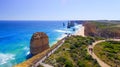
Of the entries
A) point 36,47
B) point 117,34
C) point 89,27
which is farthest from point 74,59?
point 89,27

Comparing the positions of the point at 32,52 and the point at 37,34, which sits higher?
the point at 37,34

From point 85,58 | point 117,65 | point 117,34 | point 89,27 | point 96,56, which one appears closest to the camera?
point 117,65

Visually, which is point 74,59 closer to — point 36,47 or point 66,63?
point 66,63

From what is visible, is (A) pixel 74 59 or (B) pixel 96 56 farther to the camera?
(B) pixel 96 56

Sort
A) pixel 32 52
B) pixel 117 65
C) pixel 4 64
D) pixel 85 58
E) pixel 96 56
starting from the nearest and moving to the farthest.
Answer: pixel 117 65 → pixel 85 58 → pixel 96 56 → pixel 4 64 → pixel 32 52

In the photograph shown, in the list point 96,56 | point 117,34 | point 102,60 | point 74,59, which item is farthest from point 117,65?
point 117,34

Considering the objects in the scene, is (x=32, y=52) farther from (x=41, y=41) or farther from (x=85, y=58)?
(x=85, y=58)

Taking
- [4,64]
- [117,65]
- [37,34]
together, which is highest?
[37,34]

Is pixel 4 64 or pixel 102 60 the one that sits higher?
pixel 102 60

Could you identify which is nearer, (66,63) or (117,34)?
(66,63)
